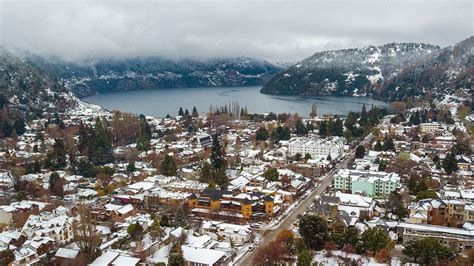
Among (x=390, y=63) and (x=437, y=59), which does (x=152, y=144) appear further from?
(x=390, y=63)

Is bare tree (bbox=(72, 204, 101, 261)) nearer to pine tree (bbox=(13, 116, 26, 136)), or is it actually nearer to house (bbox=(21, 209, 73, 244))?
house (bbox=(21, 209, 73, 244))

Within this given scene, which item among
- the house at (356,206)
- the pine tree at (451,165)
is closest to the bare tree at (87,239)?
the house at (356,206)

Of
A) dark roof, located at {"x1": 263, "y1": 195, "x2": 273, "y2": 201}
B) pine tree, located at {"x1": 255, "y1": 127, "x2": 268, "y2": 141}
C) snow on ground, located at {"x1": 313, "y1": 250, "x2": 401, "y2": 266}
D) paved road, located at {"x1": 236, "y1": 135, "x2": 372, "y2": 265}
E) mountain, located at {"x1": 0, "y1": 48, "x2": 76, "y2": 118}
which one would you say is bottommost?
paved road, located at {"x1": 236, "y1": 135, "x2": 372, "y2": 265}

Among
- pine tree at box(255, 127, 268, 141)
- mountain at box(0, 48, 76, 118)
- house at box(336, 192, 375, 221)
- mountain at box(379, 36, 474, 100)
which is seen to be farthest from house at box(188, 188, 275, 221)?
mountain at box(379, 36, 474, 100)

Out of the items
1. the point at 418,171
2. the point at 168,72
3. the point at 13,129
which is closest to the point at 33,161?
the point at 13,129

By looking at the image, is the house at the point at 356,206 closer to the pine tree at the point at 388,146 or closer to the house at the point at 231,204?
the house at the point at 231,204

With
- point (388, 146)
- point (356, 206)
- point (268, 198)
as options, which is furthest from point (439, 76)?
point (268, 198)
